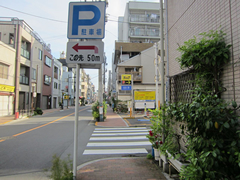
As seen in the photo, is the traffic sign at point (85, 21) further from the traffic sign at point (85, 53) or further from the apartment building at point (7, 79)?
the apartment building at point (7, 79)

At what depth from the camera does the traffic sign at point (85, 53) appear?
3.72 m

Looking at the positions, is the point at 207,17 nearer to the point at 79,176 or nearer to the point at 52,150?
the point at 79,176

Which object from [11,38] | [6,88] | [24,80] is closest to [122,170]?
[6,88]

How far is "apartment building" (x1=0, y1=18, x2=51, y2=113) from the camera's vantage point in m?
21.7

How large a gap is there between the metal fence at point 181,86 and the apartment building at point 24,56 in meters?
19.0

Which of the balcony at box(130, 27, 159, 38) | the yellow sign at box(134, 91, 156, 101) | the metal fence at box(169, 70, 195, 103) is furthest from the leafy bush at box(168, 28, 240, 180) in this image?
the balcony at box(130, 27, 159, 38)

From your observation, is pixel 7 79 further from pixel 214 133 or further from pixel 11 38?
pixel 214 133

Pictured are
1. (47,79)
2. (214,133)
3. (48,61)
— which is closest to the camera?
(214,133)

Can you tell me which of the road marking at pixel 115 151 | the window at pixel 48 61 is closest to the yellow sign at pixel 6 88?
the window at pixel 48 61

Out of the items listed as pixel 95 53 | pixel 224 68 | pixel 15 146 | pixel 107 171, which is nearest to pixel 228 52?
pixel 224 68

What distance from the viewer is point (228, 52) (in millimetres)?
2889

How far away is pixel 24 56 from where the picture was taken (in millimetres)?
24266

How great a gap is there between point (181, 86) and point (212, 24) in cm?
167

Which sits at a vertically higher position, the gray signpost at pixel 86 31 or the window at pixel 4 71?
the window at pixel 4 71
